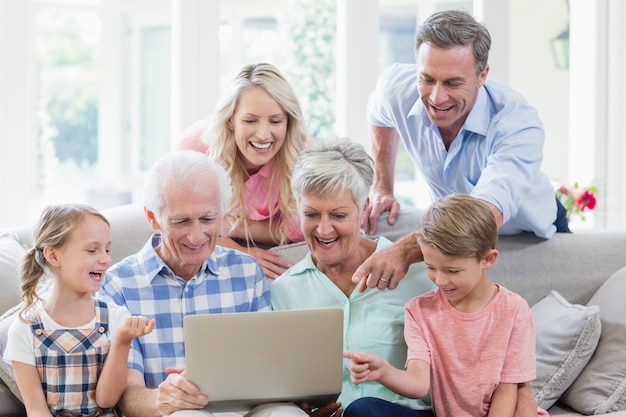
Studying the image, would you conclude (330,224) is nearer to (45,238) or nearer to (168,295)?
(168,295)

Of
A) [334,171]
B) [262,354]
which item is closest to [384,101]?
[334,171]

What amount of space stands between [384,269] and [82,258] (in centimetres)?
78

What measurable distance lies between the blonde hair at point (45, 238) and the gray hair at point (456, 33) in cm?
112

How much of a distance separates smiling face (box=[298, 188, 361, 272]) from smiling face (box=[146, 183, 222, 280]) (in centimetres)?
24

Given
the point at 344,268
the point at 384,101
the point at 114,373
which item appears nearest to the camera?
the point at 114,373

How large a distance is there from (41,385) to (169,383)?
37 cm

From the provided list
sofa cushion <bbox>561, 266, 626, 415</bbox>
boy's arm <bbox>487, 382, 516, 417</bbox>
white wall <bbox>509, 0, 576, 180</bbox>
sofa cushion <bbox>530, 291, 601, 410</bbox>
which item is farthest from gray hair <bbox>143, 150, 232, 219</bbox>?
white wall <bbox>509, 0, 576, 180</bbox>

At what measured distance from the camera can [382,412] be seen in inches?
80.2

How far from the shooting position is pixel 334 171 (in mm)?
2256

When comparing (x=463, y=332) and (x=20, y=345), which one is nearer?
(x=20, y=345)

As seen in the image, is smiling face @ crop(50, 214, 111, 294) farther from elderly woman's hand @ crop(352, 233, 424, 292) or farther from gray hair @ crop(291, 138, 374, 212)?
elderly woman's hand @ crop(352, 233, 424, 292)

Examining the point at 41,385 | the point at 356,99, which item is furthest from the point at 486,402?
the point at 356,99

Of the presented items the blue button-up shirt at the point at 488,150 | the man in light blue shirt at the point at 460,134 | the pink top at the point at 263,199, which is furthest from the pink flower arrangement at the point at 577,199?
the pink top at the point at 263,199

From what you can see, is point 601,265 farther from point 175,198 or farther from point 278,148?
point 175,198
